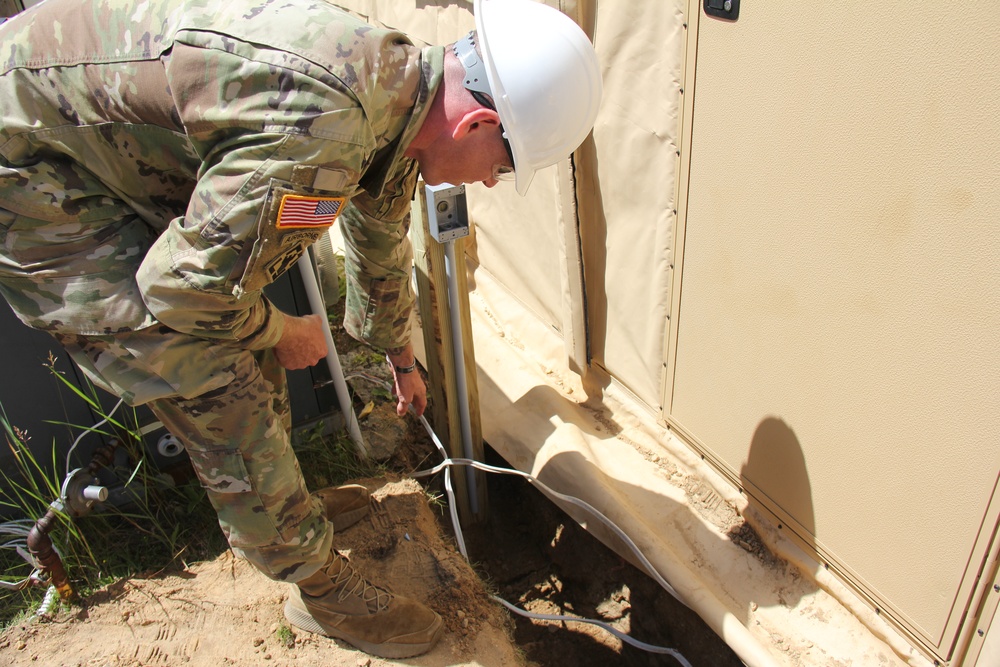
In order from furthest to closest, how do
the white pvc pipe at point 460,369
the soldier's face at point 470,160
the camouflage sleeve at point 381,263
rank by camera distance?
1. the white pvc pipe at point 460,369
2. the camouflage sleeve at point 381,263
3. the soldier's face at point 470,160

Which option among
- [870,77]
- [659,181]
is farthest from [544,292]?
[870,77]

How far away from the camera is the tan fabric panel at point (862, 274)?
4.58ft

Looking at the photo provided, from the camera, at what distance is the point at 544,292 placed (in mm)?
3076

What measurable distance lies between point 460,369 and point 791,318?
3.67ft

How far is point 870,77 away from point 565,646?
6.74ft

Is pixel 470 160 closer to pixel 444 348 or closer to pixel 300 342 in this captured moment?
pixel 300 342

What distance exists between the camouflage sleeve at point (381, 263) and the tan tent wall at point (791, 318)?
669 millimetres

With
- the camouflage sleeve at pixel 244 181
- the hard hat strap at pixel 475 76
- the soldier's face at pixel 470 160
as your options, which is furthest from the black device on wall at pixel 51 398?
the hard hat strap at pixel 475 76

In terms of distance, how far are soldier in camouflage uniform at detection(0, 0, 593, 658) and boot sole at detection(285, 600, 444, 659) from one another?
1.09 feet

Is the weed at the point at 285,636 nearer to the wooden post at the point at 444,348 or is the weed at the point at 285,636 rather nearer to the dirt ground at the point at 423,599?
the dirt ground at the point at 423,599

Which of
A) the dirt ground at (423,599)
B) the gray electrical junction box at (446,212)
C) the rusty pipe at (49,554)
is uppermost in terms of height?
the gray electrical junction box at (446,212)

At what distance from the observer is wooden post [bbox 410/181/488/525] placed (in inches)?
93.3

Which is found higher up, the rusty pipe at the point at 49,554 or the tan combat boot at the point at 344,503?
the rusty pipe at the point at 49,554

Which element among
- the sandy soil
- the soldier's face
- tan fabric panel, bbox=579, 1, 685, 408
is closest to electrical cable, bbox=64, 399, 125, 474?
the sandy soil
